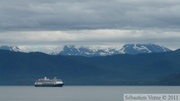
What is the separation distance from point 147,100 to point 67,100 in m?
114

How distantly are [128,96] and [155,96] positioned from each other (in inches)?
143

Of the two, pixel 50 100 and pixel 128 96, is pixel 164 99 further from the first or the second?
pixel 50 100

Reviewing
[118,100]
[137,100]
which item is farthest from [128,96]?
[118,100]

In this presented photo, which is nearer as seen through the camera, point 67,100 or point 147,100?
point 147,100

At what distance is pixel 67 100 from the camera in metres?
189

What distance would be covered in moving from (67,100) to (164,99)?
11235 centimetres

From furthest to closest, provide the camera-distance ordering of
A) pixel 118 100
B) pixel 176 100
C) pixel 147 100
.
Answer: pixel 118 100, pixel 176 100, pixel 147 100

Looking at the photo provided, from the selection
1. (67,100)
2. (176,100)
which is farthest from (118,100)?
(176,100)

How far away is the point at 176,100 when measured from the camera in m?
82.4

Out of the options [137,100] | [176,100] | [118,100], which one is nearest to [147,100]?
[137,100]

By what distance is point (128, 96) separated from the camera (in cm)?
7681

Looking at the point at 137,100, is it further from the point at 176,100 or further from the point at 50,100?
the point at 50,100

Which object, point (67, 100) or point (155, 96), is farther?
point (67, 100)

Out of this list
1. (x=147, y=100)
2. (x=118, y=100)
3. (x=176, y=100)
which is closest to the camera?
(x=147, y=100)
